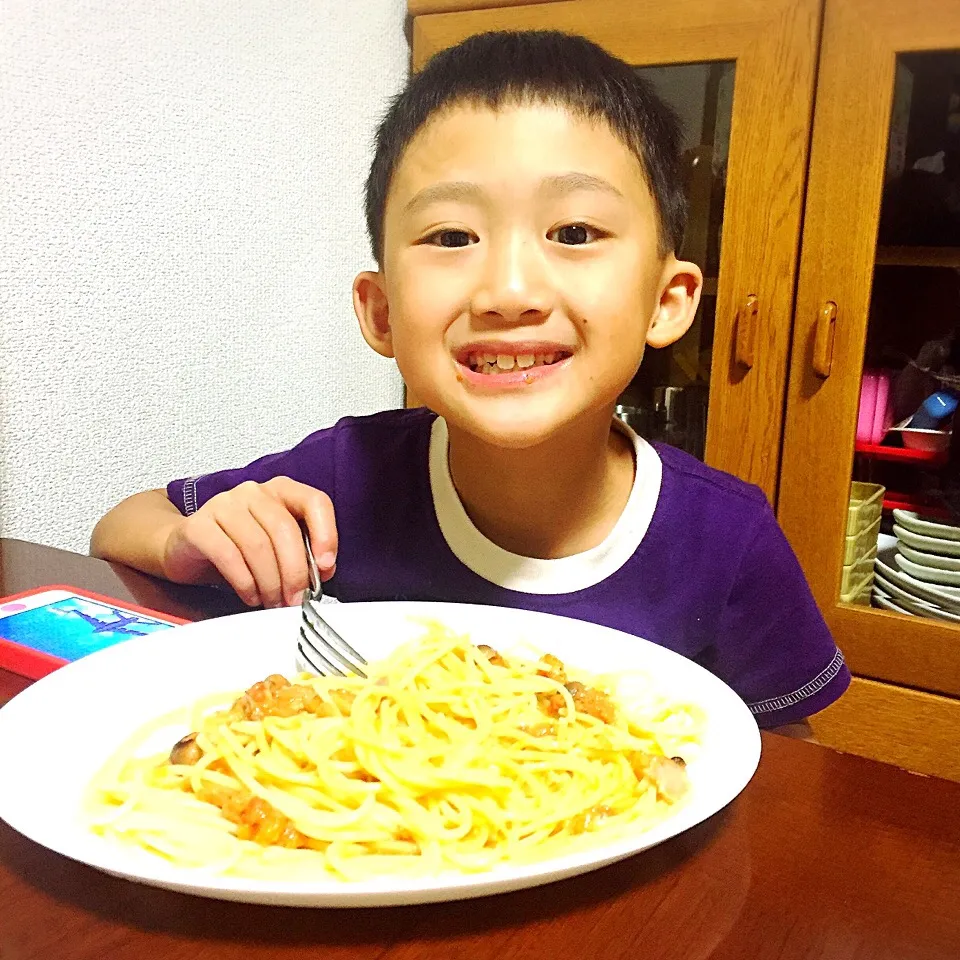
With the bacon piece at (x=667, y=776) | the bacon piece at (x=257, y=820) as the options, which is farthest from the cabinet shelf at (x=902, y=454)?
the bacon piece at (x=257, y=820)

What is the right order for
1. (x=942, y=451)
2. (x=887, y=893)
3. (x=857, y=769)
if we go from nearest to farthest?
(x=887, y=893), (x=857, y=769), (x=942, y=451)

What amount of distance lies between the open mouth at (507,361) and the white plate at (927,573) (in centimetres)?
124

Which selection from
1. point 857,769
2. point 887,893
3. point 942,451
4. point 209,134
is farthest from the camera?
point 942,451

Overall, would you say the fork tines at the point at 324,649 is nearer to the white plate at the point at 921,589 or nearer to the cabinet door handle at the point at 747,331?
the cabinet door handle at the point at 747,331

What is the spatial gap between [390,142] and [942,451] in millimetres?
1369

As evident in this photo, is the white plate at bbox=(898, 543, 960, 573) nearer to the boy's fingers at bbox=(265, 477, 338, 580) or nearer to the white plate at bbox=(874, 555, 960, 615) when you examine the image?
the white plate at bbox=(874, 555, 960, 615)

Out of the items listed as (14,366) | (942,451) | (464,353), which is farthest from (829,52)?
(14,366)

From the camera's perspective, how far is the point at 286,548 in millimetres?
869

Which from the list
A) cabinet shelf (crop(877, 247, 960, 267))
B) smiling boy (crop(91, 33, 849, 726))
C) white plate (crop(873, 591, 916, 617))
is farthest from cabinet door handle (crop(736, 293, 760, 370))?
smiling boy (crop(91, 33, 849, 726))

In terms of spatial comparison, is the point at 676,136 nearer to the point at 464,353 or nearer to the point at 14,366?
the point at 464,353

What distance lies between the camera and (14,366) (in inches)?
53.4

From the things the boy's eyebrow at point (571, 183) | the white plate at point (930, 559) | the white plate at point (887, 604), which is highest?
the boy's eyebrow at point (571, 183)

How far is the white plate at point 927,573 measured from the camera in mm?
1774

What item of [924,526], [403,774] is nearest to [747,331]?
[924,526]
